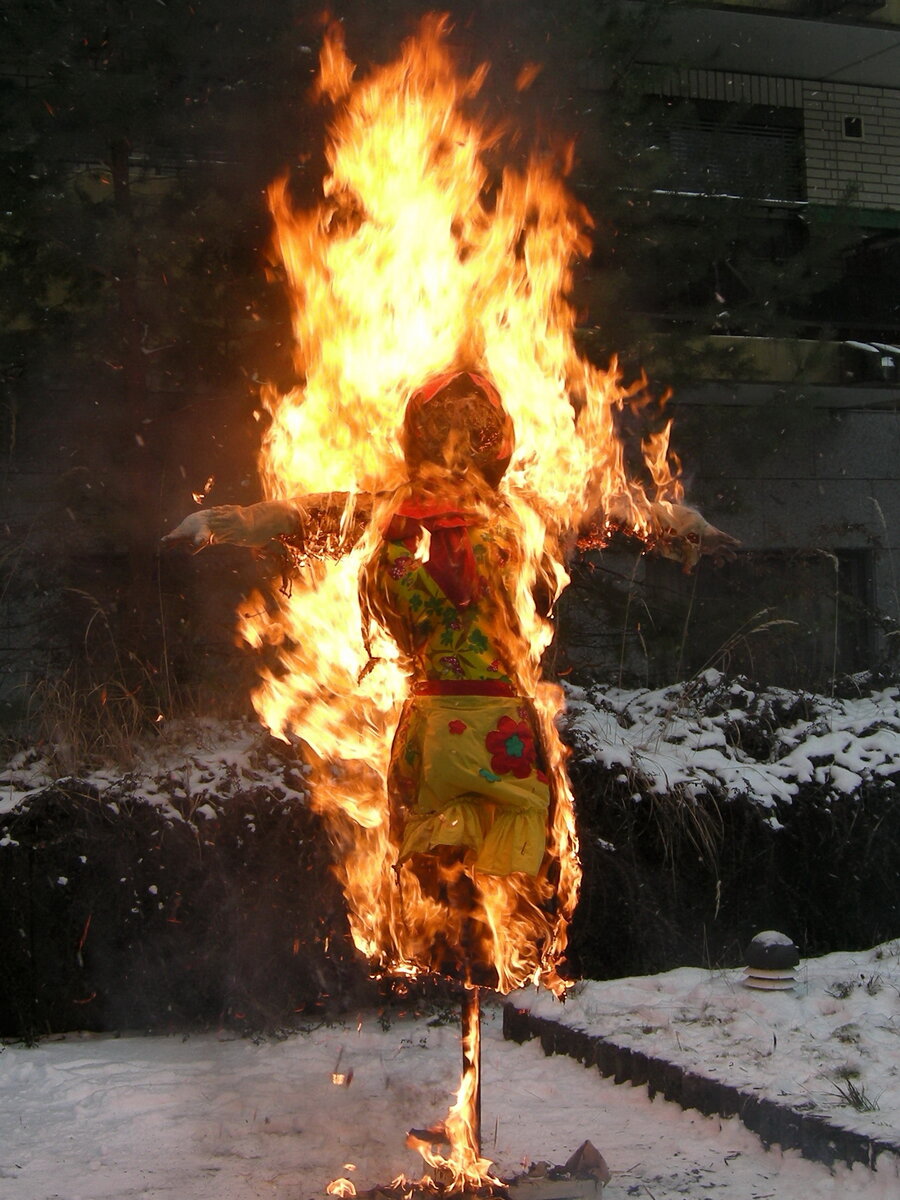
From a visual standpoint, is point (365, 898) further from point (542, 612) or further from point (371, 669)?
point (542, 612)

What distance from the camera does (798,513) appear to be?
13438 millimetres

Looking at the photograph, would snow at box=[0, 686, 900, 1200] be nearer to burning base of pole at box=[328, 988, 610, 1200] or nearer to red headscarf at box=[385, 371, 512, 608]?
burning base of pole at box=[328, 988, 610, 1200]

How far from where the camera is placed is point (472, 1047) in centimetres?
418

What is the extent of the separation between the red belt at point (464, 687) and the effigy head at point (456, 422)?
693mm

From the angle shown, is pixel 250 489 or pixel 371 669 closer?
pixel 371 669

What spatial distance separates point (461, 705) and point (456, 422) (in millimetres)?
907

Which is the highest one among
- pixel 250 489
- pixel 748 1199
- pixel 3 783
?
pixel 250 489

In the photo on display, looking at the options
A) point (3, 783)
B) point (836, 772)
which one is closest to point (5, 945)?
point (3, 783)

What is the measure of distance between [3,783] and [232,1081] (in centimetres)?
198

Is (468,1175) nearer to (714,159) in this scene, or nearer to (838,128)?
(714,159)

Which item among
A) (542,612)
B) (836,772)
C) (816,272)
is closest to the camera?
(542,612)

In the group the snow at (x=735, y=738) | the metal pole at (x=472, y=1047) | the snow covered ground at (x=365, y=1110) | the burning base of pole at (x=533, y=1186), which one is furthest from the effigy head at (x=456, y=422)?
the snow at (x=735, y=738)

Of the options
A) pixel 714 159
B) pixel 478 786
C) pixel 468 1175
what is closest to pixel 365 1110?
pixel 468 1175

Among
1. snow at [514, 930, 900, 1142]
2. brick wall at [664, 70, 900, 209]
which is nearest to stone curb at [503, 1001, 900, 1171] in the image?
snow at [514, 930, 900, 1142]
